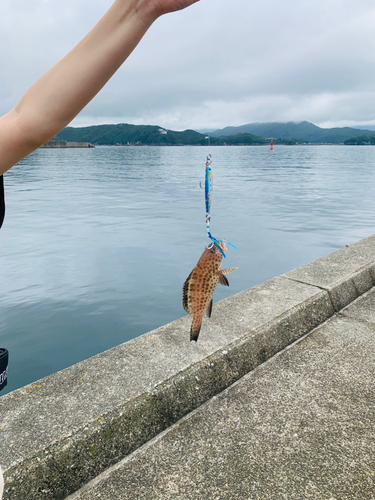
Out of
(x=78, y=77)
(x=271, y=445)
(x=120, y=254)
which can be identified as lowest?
(x=120, y=254)

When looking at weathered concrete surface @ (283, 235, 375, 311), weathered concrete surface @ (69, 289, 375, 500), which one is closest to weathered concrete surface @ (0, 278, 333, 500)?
weathered concrete surface @ (69, 289, 375, 500)

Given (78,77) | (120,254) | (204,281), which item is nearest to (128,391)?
(204,281)

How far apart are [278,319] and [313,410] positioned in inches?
39.3

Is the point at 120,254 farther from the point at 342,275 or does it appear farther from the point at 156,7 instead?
the point at 156,7

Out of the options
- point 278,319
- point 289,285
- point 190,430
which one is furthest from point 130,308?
point 190,430

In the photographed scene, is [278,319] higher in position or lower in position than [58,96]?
lower

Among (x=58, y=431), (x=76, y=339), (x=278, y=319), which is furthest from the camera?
(x=76, y=339)

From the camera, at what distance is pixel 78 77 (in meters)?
0.83

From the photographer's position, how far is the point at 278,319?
11.8ft

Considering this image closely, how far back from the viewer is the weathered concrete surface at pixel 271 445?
7.02ft

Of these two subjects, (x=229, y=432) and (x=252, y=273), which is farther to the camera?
(x=252, y=273)

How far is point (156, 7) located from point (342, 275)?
14.7 ft

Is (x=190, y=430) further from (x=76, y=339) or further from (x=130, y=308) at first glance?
(x=130, y=308)

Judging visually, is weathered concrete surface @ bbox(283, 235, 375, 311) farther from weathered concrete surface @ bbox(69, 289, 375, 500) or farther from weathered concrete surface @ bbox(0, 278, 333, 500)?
weathered concrete surface @ bbox(69, 289, 375, 500)
